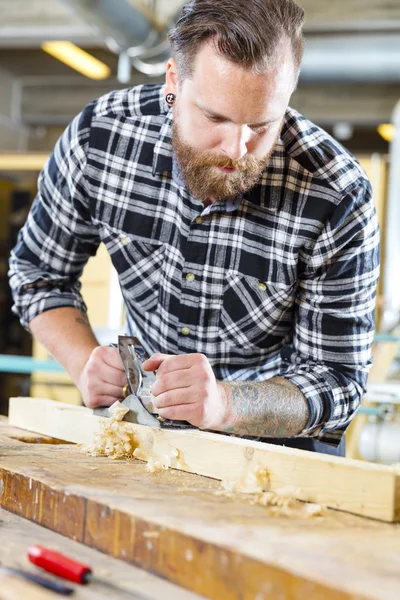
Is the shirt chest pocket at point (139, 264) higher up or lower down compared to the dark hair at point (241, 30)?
lower down

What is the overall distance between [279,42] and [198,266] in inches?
21.3

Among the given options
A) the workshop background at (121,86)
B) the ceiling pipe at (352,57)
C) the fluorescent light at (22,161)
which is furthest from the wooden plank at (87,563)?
the fluorescent light at (22,161)

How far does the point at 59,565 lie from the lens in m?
0.87

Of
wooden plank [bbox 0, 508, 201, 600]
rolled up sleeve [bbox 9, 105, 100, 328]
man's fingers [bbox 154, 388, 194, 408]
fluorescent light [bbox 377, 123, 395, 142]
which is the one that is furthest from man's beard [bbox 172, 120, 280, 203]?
fluorescent light [bbox 377, 123, 395, 142]

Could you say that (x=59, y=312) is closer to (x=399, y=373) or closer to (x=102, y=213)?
(x=102, y=213)

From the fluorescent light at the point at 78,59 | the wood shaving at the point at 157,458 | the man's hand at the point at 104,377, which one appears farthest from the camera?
the fluorescent light at the point at 78,59

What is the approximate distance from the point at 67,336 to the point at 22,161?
5.01 metres

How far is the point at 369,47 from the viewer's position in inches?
224

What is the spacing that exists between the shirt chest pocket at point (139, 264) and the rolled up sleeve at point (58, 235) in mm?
111

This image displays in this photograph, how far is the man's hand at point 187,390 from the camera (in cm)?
139

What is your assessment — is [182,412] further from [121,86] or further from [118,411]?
[121,86]

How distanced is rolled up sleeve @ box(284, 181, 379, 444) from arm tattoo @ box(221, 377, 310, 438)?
0.10ft

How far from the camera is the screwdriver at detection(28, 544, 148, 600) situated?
858 mm

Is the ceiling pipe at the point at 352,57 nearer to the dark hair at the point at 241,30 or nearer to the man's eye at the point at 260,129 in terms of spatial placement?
the dark hair at the point at 241,30
